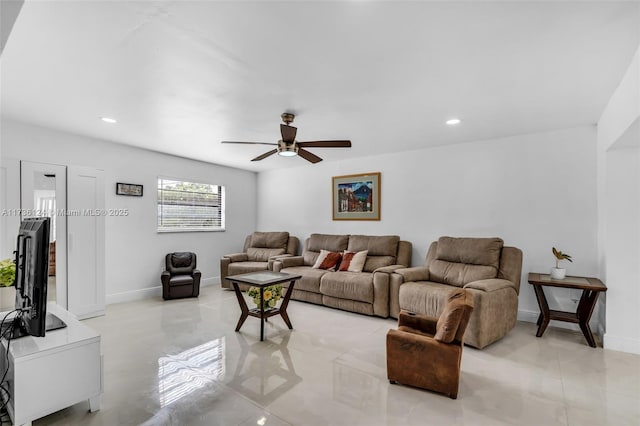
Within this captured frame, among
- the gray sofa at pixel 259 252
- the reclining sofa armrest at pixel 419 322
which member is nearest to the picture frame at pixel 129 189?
the gray sofa at pixel 259 252

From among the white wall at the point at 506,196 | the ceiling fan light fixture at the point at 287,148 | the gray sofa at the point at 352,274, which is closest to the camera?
the ceiling fan light fixture at the point at 287,148

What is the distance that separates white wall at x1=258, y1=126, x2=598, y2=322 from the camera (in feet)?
12.4

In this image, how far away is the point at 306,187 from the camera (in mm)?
6344

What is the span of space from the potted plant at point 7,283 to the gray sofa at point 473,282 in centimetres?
373

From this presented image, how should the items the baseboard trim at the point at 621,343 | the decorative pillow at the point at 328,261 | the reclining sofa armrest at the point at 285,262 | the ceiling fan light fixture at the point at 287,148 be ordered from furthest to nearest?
the reclining sofa armrest at the point at 285,262 → the decorative pillow at the point at 328,261 → the ceiling fan light fixture at the point at 287,148 → the baseboard trim at the point at 621,343

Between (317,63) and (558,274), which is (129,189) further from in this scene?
(558,274)

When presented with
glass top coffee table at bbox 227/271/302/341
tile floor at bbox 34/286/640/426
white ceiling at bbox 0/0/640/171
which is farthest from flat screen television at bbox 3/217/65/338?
glass top coffee table at bbox 227/271/302/341

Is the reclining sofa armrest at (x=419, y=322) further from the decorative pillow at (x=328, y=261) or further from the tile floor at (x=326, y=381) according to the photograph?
the decorative pillow at (x=328, y=261)

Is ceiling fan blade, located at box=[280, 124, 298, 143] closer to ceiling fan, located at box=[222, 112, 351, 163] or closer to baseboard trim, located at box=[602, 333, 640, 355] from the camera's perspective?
ceiling fan, located at box=[222, 112, 351, 163]

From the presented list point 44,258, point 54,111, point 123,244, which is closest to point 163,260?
point 123,244

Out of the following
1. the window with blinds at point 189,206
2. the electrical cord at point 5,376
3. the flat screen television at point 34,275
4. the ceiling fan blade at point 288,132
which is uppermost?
the ceiling fan blade at point 288,132

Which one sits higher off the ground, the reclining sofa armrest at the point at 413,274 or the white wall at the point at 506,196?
the white wall at the point at 506,196

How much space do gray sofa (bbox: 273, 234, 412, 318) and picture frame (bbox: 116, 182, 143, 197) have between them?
245 cm

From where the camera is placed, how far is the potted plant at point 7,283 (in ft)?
8.24
